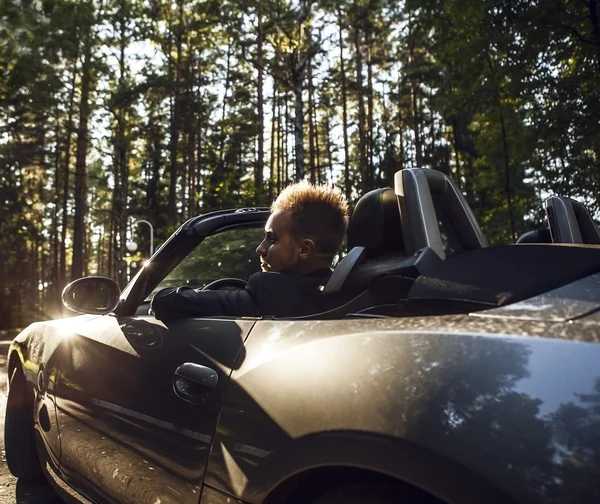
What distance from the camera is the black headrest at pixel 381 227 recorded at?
2.37m

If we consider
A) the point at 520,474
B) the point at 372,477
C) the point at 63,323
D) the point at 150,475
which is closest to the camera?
the point at 520,474

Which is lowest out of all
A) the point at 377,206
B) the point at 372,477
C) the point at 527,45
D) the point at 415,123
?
the point at 372,477

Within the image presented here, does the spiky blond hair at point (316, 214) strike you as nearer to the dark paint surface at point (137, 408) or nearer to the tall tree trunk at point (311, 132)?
the dark paint surface at point (137, 408)

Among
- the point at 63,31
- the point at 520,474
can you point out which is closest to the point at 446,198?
the point at 520,474

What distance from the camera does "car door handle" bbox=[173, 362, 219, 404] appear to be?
1.84 metres

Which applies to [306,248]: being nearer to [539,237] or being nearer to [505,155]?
[539,237]

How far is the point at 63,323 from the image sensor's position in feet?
10.5

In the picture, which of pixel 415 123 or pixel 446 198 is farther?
pixel 415 123

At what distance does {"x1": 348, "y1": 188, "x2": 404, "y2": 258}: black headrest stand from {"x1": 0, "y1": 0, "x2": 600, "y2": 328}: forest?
10754 mm

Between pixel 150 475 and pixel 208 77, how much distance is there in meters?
34.8

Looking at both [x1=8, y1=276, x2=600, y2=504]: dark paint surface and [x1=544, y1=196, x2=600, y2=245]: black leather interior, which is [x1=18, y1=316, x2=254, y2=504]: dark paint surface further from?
[x1=544, y1=196, x2=600, y2=245]: black leather interior

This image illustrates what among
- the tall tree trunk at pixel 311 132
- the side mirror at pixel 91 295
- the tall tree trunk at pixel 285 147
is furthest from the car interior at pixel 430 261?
the tall tree trunk at pixel 285 147

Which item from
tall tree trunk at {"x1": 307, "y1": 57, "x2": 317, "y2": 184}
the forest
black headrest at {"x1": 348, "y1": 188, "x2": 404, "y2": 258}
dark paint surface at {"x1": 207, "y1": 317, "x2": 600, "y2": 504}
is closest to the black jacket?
black headrest at {"x1": 348, "y1": 188, "x2": 404, "y2": 258}

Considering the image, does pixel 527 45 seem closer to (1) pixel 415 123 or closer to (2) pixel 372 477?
(2) pixel 372 477
